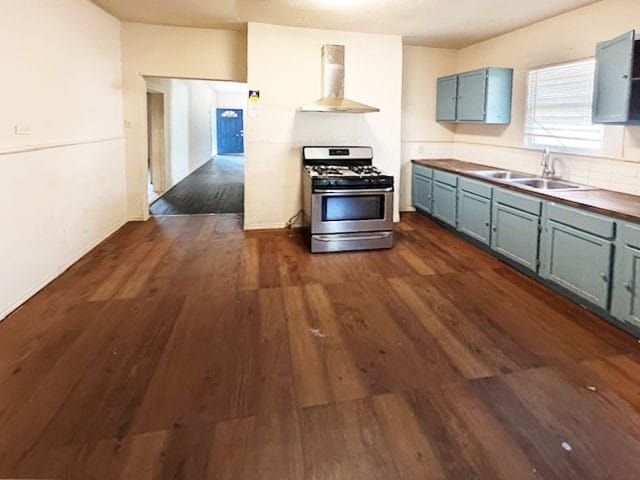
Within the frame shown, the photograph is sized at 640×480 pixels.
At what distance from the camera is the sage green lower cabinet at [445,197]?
16.8 ft

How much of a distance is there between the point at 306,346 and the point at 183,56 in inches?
171

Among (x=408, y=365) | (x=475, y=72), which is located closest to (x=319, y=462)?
(x=408, y=365)

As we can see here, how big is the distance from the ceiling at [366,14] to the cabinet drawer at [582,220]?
1982 mm

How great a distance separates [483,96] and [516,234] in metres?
1.96

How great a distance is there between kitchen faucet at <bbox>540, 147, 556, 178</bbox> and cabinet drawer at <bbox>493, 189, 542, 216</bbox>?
0.63 metres

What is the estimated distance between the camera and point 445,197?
211 inches

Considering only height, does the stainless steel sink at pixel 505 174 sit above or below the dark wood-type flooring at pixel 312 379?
above

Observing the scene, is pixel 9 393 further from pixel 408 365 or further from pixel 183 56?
pixel 183 56

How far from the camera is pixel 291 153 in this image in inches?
216

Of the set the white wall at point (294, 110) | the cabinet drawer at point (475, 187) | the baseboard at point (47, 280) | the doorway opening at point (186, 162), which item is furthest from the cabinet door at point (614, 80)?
the baseboard at point (47, 280)

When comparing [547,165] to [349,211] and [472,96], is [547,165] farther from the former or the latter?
[349,211]

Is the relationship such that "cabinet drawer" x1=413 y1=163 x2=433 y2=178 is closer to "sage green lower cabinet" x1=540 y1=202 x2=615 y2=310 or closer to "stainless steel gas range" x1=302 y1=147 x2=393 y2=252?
"stainless steel gas range" x1=302 y1=147 x2=393 y2=252

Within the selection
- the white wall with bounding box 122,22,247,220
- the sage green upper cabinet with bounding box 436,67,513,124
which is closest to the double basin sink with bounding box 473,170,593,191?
the sage green upper cabinet with bounding box 436,67,513,124

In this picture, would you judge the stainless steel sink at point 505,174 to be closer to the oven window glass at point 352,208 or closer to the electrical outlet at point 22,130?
the oven window glass at point 352,208
